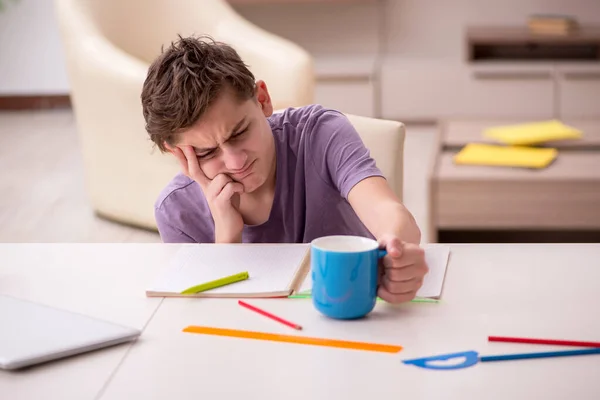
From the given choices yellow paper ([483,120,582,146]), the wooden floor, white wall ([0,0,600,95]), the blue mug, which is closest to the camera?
the blue mug

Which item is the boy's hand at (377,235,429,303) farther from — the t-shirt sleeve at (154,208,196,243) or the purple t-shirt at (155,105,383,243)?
the t-shirt sleeve at (154,208,196,243)

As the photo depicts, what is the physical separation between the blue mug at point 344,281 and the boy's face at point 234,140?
1.11 ft

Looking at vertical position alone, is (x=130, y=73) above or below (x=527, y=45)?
above

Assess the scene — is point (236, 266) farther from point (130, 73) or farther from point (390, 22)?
point (390, 22)

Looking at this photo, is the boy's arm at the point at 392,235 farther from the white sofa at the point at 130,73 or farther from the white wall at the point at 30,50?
the white wall at the point at 30,50

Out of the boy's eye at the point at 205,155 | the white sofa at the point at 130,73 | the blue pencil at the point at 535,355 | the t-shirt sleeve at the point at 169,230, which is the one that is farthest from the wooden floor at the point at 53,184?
the blue pencil at the point at 535,355

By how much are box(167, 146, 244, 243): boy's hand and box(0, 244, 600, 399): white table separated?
0.20 m

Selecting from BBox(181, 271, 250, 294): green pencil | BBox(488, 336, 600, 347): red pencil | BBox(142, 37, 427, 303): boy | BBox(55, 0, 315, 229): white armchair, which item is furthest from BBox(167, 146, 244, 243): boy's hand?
BBox(55, 0, 315, 229): white armchair

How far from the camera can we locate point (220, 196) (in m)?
1.42

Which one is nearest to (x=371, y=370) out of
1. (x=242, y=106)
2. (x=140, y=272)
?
(x=140, y=272)

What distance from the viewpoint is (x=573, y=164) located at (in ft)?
8.79

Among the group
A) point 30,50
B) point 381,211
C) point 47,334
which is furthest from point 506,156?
point 30,50

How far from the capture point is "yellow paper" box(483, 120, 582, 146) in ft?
9.50

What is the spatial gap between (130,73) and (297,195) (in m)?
1.53
